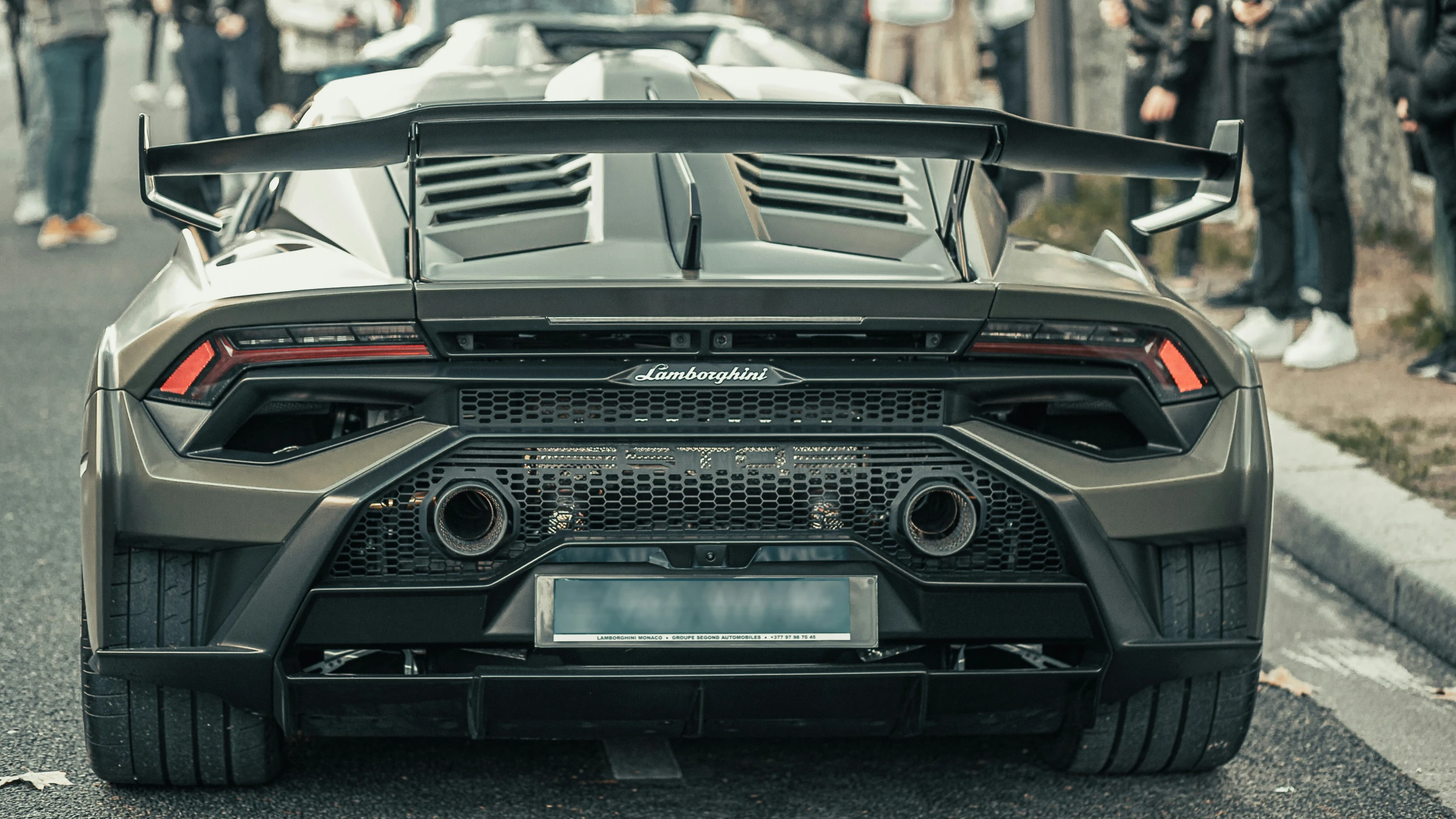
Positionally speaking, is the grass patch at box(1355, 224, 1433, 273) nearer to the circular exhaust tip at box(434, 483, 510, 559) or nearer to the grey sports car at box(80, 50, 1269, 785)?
the grey sports car at box(80, 50, 1269, 785)

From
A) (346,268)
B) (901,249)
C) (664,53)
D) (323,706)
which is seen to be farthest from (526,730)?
(664,53)

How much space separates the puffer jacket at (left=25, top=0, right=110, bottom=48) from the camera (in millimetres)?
10805

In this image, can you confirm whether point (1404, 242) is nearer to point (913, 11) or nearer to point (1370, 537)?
point (913, 11)

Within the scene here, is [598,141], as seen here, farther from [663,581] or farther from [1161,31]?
[1161,31]

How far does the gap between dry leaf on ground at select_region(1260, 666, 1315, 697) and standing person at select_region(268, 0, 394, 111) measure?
857cm

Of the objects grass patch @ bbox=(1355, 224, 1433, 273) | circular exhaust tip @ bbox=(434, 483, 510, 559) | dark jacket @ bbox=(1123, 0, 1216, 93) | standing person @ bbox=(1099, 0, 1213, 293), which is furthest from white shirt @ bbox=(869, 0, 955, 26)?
circular exhaust tip @ bbox=(434, 483, 510, 559)

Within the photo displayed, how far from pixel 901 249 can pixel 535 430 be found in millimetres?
802

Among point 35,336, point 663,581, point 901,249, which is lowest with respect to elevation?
point 35,336

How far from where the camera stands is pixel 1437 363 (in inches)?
267

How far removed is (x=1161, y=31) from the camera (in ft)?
28.4

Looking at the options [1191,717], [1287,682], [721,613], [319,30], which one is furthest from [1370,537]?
[319,30]

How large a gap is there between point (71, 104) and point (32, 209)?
1.18 meters

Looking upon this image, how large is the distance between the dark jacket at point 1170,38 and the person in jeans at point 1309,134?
1217 mm

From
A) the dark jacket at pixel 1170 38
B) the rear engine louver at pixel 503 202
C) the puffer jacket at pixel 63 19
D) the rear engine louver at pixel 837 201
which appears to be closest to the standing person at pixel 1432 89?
the dark jacket at pixel 1170 38
